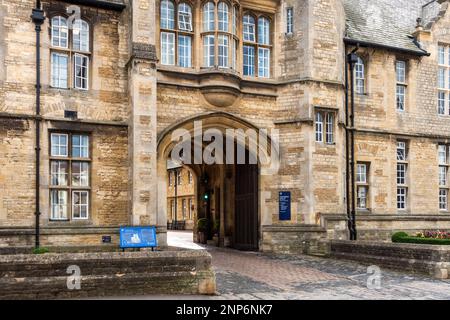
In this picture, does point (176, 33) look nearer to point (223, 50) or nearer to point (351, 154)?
point (223, 50)

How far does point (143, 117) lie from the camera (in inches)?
617

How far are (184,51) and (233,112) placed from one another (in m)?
2.57

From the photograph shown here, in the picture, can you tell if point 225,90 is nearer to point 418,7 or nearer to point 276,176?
point 276,176

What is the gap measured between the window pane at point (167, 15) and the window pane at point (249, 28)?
8.85ft

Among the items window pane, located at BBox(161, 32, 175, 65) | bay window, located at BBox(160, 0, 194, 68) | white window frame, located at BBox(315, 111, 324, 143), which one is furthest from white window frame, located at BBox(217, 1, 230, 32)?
white window frame, located at BBox(315, 111, 324, 143)

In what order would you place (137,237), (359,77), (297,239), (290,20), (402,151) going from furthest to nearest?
(402,151)
(359,77)
(290,20)
(297,239)
(137,237)

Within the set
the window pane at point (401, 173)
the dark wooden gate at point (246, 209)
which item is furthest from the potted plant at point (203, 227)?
the window pane at point (401, 173)

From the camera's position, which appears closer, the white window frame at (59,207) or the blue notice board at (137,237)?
the blue notice board at (137,237)

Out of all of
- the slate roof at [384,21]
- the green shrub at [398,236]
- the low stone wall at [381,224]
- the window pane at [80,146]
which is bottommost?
the green shrub at [398,236]

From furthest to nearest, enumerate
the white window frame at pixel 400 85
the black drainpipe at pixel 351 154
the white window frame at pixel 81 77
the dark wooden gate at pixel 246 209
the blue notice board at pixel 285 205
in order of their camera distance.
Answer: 1. the white window frame at pixel 400 85
2. the black drainpipe at pixel 351 154
3. the dark wooden gate at pixel 246 209
4. the blue notice board at pixel 285 205
5. the white window frame at pixel 81 77

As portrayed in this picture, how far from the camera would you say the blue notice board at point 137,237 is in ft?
44.4

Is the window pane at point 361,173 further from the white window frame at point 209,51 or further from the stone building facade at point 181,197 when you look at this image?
the stone building facade at point 181,197

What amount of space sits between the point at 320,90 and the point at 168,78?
5.24m

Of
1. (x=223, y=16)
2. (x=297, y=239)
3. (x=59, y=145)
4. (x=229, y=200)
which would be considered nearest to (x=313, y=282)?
(x=297, y=239)
